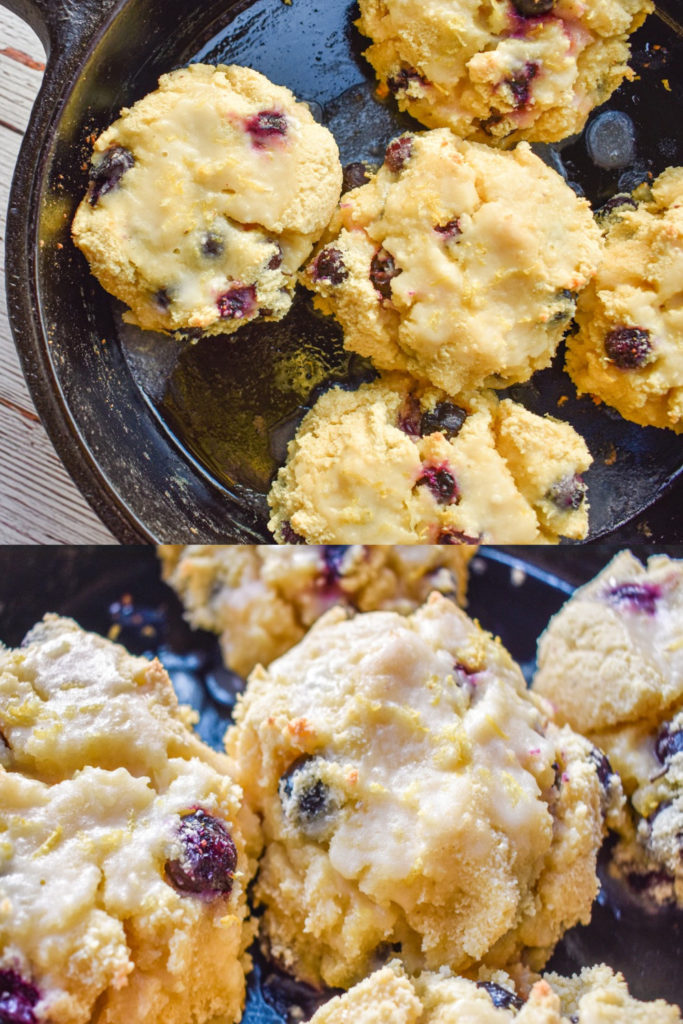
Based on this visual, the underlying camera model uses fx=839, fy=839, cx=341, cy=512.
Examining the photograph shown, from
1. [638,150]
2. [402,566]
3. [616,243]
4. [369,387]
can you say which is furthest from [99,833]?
[638,150]

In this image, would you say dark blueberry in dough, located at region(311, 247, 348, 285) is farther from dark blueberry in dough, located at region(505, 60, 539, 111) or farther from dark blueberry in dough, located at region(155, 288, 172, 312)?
dark blueberry in dough, located at region(505, 60, 539, 111)

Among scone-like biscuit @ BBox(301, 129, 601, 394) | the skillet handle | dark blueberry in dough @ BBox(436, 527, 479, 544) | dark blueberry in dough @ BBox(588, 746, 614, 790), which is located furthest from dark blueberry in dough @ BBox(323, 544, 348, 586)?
the skillet handle

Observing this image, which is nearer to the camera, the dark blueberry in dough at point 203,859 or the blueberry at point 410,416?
the dark blueberry in dough at point 203,859

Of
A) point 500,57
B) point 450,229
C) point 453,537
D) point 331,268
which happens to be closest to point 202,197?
point 331,268

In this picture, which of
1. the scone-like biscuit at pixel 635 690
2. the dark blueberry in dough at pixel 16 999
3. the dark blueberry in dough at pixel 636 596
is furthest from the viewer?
the dark blueberry in dough at pixel 636 596

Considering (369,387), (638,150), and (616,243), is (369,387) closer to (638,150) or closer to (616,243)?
(616,243)

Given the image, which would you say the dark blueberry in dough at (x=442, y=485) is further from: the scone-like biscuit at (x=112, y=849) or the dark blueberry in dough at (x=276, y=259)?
the scone-like biscuit at (x=112, y=849)

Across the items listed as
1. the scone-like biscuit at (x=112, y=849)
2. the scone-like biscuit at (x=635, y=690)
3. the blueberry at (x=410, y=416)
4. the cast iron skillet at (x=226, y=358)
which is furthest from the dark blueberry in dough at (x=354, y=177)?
the scone-like biscuit at (x=112, y=849)

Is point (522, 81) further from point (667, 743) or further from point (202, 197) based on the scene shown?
point (667, 743)

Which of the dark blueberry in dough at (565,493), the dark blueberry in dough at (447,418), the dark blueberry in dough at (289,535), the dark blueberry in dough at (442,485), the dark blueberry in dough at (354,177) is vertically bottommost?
the dark blueberry in dough at (289,535)
